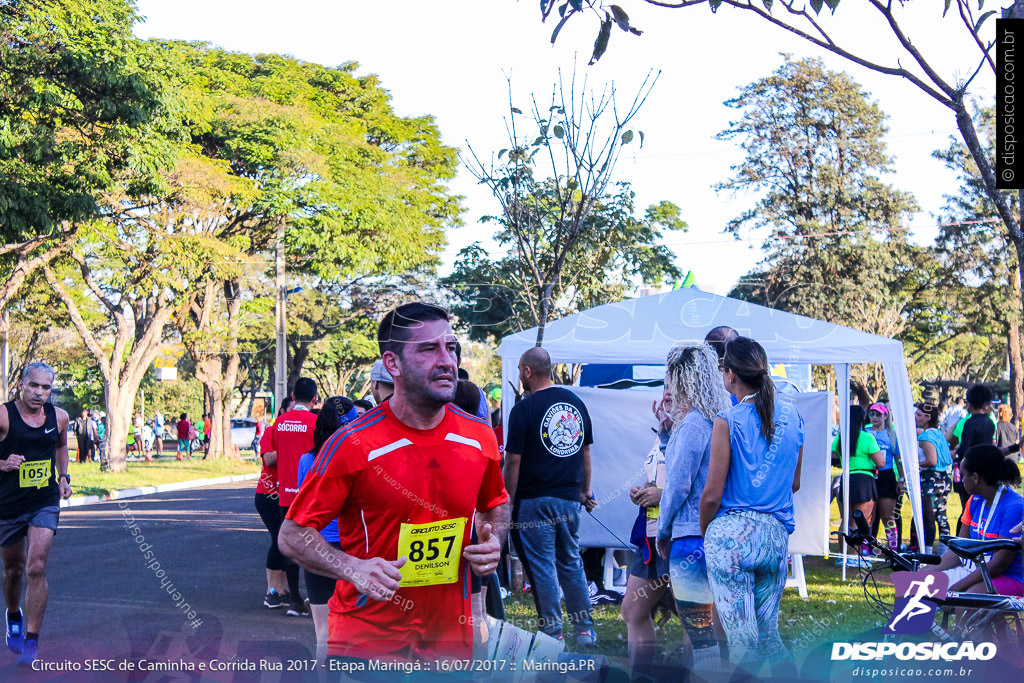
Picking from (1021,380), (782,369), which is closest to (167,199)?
(782,369)

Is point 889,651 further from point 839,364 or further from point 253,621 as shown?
point 839,364

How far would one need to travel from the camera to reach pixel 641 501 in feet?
17.9

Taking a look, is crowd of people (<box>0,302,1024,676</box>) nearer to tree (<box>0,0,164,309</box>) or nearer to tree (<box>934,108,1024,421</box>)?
tree (<box>0,0,164,309</box>)

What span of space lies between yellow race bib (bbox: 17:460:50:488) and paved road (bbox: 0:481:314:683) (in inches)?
42.9

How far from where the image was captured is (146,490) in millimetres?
23672

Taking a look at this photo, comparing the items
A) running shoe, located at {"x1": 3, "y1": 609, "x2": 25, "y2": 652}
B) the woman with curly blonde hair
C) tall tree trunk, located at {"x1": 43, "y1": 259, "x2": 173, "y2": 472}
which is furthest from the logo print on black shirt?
tall tree trunk, located at {"x1": 43, "y1": 259, "x2": 173, "y2": 472}

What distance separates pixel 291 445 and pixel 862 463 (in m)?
6.01

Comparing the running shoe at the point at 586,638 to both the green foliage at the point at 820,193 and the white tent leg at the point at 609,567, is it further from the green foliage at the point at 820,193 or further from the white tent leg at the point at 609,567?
the green foliage at the point at 820,193

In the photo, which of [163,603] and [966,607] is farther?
[163,603]

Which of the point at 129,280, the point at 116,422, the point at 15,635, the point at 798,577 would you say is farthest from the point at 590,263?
the point at 116,422

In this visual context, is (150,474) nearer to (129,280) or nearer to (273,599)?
(129,280)

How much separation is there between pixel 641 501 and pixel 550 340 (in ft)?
12.8

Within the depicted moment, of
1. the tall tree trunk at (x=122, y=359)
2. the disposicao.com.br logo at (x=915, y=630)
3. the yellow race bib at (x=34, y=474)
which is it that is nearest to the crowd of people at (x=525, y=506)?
the disposicao.com.br logo at (x=915, y=630)

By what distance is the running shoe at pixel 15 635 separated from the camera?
6453 mm
